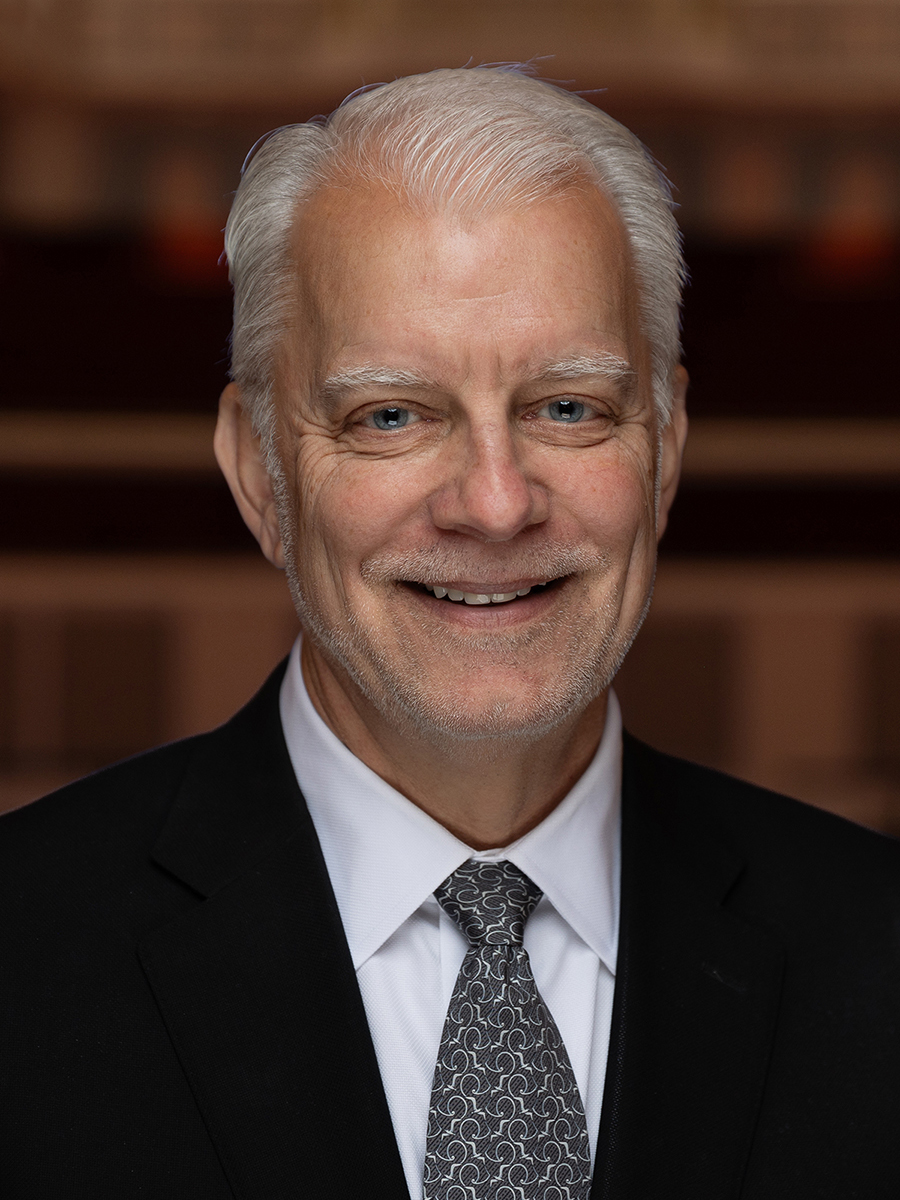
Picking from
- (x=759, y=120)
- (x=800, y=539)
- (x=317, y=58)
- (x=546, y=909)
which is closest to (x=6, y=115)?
(x=317, y=58)

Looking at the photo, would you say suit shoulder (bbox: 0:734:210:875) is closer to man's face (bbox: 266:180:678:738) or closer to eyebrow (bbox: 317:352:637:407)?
man's face (bbox: 266:180:678:738)

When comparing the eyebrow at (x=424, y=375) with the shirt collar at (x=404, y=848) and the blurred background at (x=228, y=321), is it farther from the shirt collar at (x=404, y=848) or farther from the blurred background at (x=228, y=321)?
the blurred background at (x=228, y=321)

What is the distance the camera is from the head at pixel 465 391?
1554mm

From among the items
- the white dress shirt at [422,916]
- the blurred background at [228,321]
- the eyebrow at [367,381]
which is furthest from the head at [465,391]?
the blurred background at [228,321]

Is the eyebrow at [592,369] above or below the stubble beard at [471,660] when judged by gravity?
above

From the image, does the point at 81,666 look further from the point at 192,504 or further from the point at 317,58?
the point at 317,58

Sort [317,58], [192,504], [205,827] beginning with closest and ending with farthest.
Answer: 1. [205,827]
2. [317,58]
3. [192,504]

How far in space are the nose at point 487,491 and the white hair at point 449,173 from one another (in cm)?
25

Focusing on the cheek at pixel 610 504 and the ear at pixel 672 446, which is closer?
the cheek at pixel 610 504

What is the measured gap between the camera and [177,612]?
423 centimetres

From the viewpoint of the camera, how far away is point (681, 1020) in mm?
1642

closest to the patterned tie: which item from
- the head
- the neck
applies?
the neck

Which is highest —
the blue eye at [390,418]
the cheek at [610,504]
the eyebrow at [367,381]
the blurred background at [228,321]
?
the eyebrow at [367,381]

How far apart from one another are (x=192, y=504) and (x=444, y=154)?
273 centimetres
